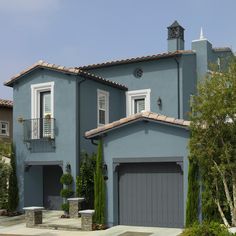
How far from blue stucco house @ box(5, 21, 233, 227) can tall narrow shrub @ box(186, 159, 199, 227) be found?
0.34 meters

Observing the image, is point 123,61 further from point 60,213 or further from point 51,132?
point 60,213

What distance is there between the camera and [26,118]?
21.1 m

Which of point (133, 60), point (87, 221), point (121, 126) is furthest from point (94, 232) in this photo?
point (133, 60)

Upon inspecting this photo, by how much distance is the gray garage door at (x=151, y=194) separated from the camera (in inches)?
629

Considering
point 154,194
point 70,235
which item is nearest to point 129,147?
point 154,194

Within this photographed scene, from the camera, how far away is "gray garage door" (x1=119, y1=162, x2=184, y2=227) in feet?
52.4

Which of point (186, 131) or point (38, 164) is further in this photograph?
point (38, 164)

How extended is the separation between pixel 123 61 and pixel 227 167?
10.5m

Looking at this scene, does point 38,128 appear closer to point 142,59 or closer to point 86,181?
point 86,181

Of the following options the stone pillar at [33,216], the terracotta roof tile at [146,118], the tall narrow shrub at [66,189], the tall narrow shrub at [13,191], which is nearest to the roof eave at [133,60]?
the terracotta roof tile at [146,118]

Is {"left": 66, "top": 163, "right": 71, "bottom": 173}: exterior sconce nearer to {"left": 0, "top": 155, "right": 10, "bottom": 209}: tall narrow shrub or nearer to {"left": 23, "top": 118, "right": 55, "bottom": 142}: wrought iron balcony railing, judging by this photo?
{"left": 23, "top": 118, "right": 55, "bottom": 142}: wrought iron balcony railing

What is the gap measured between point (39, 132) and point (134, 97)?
5.11 m

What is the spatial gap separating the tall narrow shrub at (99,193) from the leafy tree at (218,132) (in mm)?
3952

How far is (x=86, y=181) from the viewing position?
757 inches
